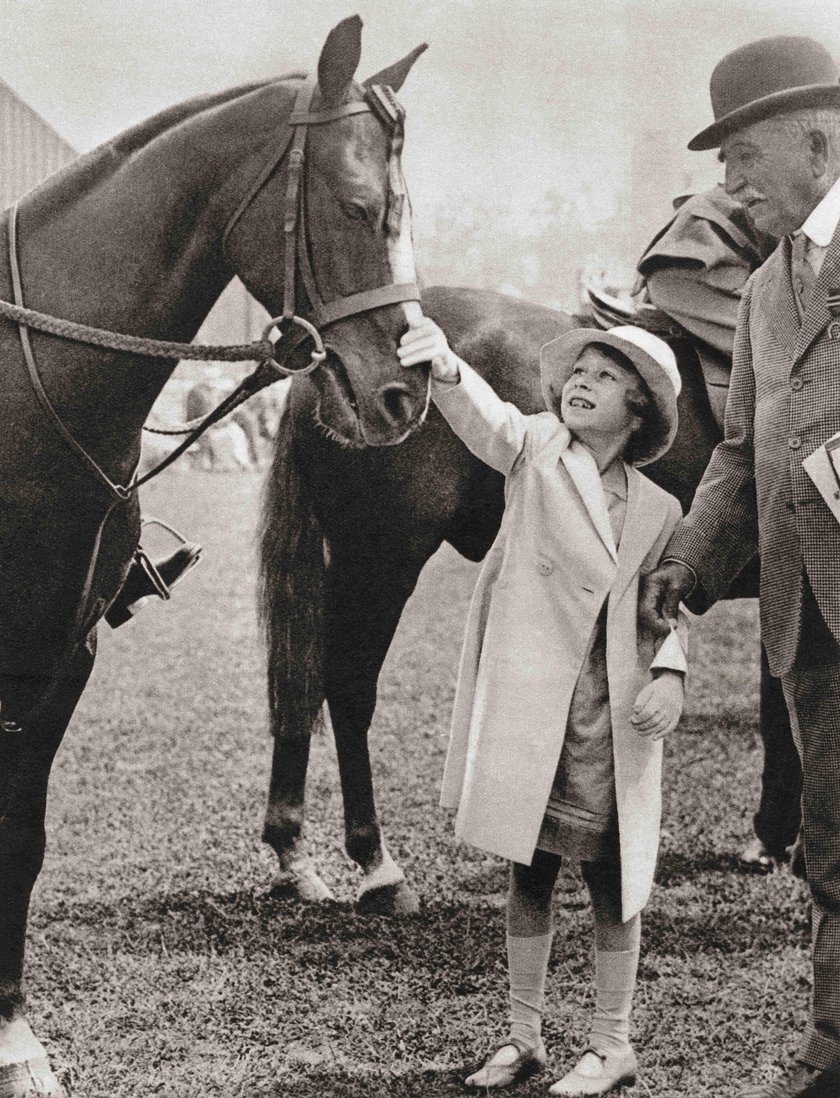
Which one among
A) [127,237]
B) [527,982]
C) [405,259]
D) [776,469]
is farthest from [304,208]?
[527,982]

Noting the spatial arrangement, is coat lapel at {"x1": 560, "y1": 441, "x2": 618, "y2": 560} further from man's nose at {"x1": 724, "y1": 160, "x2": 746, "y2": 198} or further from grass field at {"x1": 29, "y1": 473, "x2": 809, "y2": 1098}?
grass field at {"x1": 29, "y1": 473, "x2": 809, "y2": 1098}

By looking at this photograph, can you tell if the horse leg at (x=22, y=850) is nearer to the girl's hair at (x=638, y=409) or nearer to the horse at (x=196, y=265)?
the horse at (x=196, y=265)

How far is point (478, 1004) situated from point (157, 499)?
12625 millimetres

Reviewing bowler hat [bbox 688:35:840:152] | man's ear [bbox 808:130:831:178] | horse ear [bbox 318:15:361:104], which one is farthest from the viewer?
bowler hat [bbox 688:35:840:152]

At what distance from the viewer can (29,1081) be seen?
9.98 feet

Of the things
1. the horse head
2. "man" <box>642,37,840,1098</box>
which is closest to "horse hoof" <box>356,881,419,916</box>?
"man" <box>642,37,840,1098</box>

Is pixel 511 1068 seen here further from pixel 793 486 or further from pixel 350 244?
pixel 350 244

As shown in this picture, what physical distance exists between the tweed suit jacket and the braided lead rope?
1.07m

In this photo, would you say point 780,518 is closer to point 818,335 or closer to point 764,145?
point 818,335

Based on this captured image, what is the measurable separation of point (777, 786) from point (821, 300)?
8.51 feet

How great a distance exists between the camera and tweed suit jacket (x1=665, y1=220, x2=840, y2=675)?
106 inches

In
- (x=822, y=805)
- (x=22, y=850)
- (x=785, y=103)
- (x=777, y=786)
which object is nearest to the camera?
(x=822, y=805)

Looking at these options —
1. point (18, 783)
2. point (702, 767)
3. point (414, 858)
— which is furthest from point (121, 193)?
point (702, 767)

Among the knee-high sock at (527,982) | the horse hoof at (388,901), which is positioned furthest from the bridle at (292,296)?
the horse hoof at (388,901)
